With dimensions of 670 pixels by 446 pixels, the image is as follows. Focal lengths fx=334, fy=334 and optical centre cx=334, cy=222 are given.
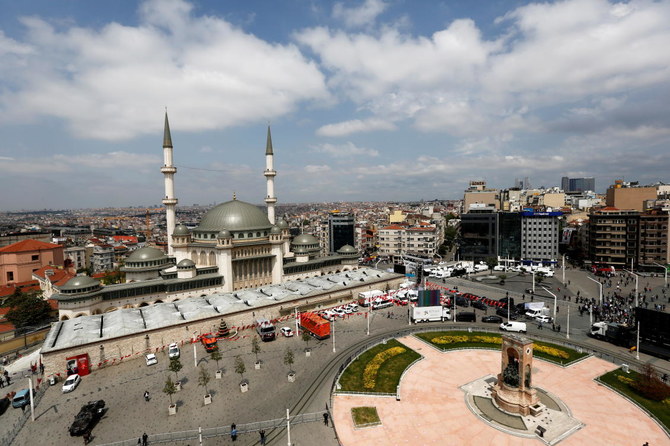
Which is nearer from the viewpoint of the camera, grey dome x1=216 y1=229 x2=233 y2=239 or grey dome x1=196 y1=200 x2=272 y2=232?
grey dome x1=216 y1=229 x2=233 y2=239

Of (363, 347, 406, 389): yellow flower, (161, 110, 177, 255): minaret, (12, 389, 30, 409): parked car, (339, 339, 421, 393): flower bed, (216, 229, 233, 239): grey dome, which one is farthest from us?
(161, 110, 177, 255): minaret

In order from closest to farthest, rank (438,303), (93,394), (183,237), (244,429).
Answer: (244,429), (93,394), (438,303), (183,237)

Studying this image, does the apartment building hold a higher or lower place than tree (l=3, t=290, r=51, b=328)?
higher

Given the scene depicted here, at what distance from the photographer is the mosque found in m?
42.8

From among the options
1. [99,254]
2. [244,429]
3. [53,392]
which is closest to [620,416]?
[244,429]

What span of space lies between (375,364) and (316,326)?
901 centimetres

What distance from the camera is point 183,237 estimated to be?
181 feet

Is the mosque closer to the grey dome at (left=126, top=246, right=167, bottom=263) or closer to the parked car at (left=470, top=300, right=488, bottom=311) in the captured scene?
the grey dome at (left=126, top=246, right=167, bottom=263)

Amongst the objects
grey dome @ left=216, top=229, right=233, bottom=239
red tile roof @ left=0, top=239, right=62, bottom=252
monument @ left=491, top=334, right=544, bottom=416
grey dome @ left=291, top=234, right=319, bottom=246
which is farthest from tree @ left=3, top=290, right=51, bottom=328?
monument @ left=491, top=334, right=544, bottom=416

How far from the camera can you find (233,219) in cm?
5612

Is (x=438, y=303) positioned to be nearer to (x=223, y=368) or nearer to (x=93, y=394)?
(x=223, y=368)

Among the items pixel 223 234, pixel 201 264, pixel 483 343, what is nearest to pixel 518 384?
pixel 483 343

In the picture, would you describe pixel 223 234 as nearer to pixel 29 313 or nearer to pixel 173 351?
pixel 173 351

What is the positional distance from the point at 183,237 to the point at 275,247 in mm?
15073
